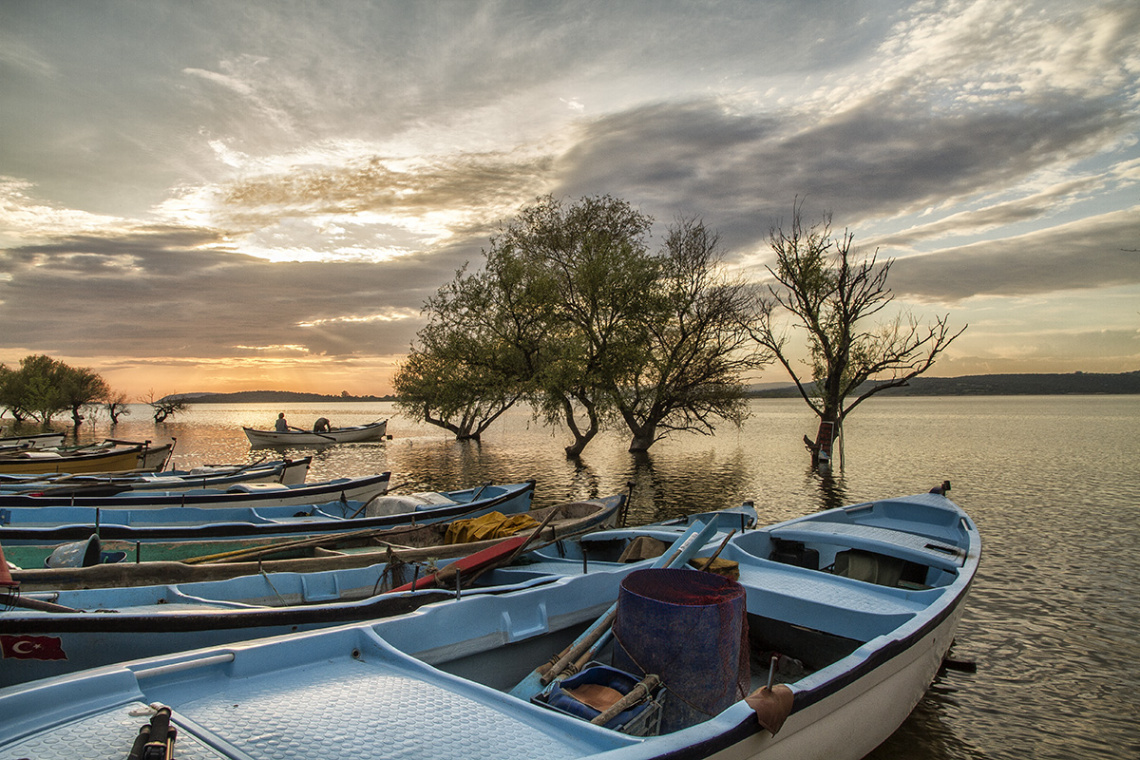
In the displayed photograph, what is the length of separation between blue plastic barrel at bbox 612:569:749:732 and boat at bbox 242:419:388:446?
4319cm

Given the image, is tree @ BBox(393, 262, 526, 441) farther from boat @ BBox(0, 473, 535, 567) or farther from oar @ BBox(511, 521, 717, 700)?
oar @ BBox(511, 521, 717, 700)

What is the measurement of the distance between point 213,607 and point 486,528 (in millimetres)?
4256

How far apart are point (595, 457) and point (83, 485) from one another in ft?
71.8

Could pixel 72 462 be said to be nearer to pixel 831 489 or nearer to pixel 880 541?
pixel 880 541

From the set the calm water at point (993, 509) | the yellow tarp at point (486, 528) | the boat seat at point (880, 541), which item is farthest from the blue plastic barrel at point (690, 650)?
the yellow tarp at point (486, 528)

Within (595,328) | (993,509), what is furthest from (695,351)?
(993,509)

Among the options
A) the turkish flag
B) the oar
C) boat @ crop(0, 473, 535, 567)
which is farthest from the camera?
boat @ crop(0, 473, 535, 567)

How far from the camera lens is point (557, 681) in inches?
163

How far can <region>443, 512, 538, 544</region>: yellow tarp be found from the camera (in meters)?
9.34

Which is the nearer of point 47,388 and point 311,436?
point 311,436

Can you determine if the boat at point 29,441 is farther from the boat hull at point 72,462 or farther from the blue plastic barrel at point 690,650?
the blue plastic barrel at point 690,650

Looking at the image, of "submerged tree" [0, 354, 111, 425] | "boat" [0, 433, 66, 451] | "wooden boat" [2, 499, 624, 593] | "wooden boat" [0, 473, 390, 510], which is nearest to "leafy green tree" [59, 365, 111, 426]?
"submerged tree" [0, 354, 111, 425]

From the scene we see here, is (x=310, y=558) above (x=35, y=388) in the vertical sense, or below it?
below

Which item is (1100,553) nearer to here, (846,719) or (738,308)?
(846,719)
